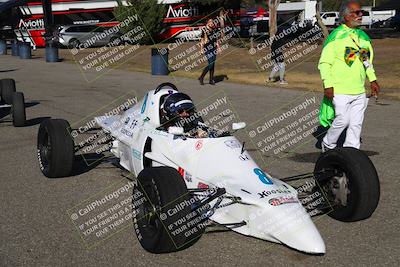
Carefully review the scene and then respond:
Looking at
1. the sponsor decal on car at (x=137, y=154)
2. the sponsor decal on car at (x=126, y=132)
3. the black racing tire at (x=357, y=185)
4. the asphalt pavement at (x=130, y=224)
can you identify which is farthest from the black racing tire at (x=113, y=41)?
the black racing tire at (x=357, y=185)

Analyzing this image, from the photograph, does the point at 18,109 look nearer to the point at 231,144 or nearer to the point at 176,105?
the point at 176,105

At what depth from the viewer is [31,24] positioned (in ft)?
133

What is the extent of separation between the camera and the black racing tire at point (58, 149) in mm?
6391

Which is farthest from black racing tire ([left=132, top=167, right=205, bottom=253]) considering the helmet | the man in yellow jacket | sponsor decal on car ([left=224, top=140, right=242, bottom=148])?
the man in yellow jacket

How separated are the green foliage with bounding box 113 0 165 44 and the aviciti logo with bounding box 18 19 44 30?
6.19m

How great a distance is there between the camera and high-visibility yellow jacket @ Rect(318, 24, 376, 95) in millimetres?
6156

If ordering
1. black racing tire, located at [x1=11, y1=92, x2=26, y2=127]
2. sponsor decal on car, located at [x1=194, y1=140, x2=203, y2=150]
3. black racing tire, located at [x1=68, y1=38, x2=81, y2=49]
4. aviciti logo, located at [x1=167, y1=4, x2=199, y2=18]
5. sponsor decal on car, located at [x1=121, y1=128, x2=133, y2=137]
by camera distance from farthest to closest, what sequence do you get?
aviciti logo, located at [x1=167, y1=4, x2=199, y2=18]
black racing tire, located at [x1=68, y1=38, x2=81, y2=49]
black racing tire, located at [x1=11, y1=92, x2=26, y2=127]
sponsor decal on car, located at [x1=121, y1=128, x2=133, y2=137]
sponsor decal on car, located at [x1=194, y1=140, x2=203, y2=150]

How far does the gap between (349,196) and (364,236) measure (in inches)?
15.3

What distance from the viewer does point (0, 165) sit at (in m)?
7.55

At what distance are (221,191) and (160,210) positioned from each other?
56 centimetres

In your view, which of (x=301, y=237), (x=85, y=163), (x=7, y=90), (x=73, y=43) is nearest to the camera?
(x=301, y=237)

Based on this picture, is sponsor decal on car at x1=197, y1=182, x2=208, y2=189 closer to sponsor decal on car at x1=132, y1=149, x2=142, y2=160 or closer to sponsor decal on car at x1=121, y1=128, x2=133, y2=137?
sponsor decal on car at x1=132, y1=149, x2=142, y2=160

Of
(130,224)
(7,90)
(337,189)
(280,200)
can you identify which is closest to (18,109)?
(7,90)

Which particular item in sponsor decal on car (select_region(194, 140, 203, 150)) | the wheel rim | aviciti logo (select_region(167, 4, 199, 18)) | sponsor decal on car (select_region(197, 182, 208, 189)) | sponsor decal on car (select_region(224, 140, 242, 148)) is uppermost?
sponsor decal on car (select_region(194, 140, 203, 150))
